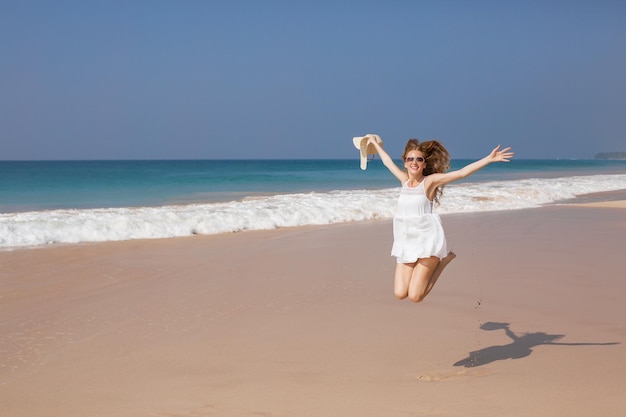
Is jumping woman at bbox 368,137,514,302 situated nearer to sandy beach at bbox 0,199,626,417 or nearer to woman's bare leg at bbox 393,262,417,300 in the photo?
woman's bare leg at bbox 393,262,417,300

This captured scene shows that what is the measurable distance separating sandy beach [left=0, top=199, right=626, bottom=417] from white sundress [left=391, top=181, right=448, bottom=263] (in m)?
0.85

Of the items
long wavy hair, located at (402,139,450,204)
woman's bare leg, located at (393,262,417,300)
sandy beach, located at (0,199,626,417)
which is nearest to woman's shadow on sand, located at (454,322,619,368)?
sandy beach, located at (0,199,626,417)

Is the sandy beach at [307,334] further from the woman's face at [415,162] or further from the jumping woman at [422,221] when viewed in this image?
the woman's face at [415,162]

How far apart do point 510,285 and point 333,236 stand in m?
5.39

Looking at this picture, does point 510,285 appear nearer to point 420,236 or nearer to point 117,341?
point 420,236

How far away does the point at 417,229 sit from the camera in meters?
6.02

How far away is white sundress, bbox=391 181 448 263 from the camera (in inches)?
234

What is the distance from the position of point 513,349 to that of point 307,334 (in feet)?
6.17

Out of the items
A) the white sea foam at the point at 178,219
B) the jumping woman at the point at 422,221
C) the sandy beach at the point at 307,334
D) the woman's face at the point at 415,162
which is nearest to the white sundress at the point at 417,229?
the jumping woman at the point at 422,221

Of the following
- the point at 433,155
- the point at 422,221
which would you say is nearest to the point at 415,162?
the point at 433,155

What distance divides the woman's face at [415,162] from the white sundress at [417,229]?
14 centimetres

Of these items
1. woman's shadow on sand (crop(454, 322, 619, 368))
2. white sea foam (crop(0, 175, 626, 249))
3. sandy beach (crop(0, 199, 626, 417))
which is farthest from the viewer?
white sea foam (crop(0, 175, 626, 249))

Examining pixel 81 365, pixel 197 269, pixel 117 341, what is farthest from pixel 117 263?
pixel 81 365

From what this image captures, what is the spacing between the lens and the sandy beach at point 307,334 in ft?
15.7
